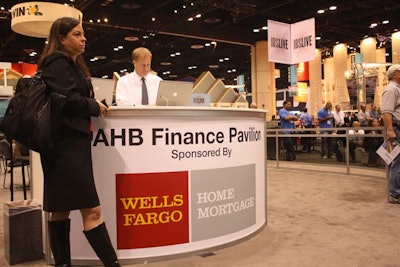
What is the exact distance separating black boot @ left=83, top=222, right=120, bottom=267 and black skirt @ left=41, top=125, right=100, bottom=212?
157 millimetres

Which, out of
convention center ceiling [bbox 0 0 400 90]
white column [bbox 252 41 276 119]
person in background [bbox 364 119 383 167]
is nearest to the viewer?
person in background [bbox 364 119 383 167]

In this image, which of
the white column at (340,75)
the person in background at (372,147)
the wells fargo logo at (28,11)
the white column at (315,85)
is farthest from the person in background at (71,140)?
the white column at (315,85)

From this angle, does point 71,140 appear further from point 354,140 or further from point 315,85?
point 315,85

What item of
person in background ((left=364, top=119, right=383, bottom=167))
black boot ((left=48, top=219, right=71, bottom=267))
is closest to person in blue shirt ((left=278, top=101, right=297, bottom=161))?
person in background ((left=364, top=119, right=383, bottom=167))

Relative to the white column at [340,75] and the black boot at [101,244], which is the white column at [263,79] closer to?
the white column at [340,75]

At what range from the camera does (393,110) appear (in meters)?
4.42

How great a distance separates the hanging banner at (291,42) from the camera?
8573 millimetres

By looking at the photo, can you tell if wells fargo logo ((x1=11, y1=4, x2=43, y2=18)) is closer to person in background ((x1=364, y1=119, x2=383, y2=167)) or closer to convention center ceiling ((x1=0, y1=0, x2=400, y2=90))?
person in background ((x1=364, y1=119, x2=383, y2=167))

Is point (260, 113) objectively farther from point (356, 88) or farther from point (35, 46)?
point (35, 46)

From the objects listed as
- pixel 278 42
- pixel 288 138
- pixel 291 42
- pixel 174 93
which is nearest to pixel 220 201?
pixel 174 93

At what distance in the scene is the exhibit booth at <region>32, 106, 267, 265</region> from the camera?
263cm

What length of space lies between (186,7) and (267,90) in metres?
5.76

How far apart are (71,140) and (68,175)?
18 centimetres

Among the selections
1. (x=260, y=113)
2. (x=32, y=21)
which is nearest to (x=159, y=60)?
(x=32, y=21)
